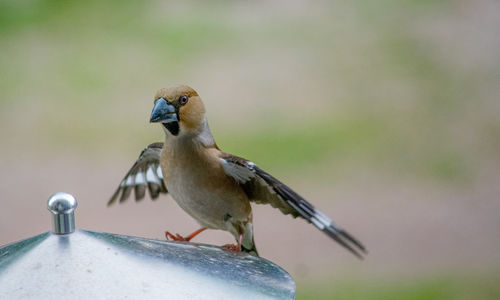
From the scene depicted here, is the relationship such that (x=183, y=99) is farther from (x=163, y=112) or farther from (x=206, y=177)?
(x=206, y=177)

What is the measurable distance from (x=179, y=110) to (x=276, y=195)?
0.90ft

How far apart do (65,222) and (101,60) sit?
4.52 metres

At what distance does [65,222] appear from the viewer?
3.08ft

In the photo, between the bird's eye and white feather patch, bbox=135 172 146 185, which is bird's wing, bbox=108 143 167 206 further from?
the bird's eye

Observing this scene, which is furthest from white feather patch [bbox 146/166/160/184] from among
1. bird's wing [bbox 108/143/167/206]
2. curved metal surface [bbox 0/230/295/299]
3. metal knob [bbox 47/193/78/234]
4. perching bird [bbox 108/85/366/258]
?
metal knob [bbox 47/193/78/234]

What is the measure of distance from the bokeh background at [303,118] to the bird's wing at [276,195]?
2.15 m

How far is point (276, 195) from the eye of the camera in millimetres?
1404

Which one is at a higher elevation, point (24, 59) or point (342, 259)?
point (24, 59)

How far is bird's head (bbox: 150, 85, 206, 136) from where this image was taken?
52.2 inches

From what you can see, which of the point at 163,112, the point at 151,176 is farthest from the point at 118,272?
the point at 151,176

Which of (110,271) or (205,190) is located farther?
(205,190)

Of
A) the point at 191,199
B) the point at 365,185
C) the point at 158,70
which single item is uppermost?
the point at 158,70

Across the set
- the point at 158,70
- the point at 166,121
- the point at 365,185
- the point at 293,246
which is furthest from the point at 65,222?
the point at 158,70

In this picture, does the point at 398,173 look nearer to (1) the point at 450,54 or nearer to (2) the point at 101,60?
(1) the point at 450,54
